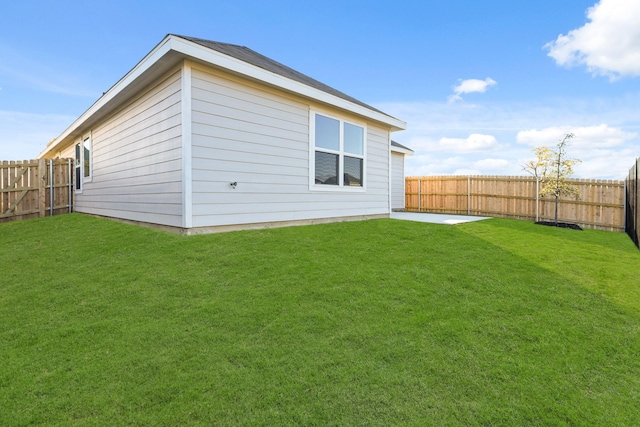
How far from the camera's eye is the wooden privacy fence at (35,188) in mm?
9328

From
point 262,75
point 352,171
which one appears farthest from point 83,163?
point 352,171

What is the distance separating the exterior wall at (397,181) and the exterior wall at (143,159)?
10.7 meters

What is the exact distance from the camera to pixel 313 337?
8.23 ft

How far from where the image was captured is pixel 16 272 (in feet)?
14.3

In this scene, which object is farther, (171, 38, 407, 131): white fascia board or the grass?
(171, 38, 407, 131): white fascia board

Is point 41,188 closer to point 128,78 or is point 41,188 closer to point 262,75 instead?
point 128,78

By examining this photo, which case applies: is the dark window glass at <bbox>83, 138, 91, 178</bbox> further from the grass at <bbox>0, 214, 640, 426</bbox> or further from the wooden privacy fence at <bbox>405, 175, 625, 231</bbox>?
the wooden privacy fence at <bbox>405, 175, 625, 231</bbox>

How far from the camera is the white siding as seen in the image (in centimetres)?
523

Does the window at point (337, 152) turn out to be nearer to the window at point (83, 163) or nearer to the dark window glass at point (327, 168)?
the dark window glass at point (327, 168)

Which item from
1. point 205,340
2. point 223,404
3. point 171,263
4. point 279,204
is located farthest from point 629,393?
point 279,204

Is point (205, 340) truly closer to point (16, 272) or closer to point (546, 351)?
point (546, 351)

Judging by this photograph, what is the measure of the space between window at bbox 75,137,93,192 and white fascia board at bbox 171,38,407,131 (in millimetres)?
7288

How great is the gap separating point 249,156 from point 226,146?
0.51 m

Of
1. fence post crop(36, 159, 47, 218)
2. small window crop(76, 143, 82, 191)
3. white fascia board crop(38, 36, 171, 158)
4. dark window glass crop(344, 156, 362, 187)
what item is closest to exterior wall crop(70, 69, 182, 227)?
white fascia board crop(38, 36, 171, 158)
